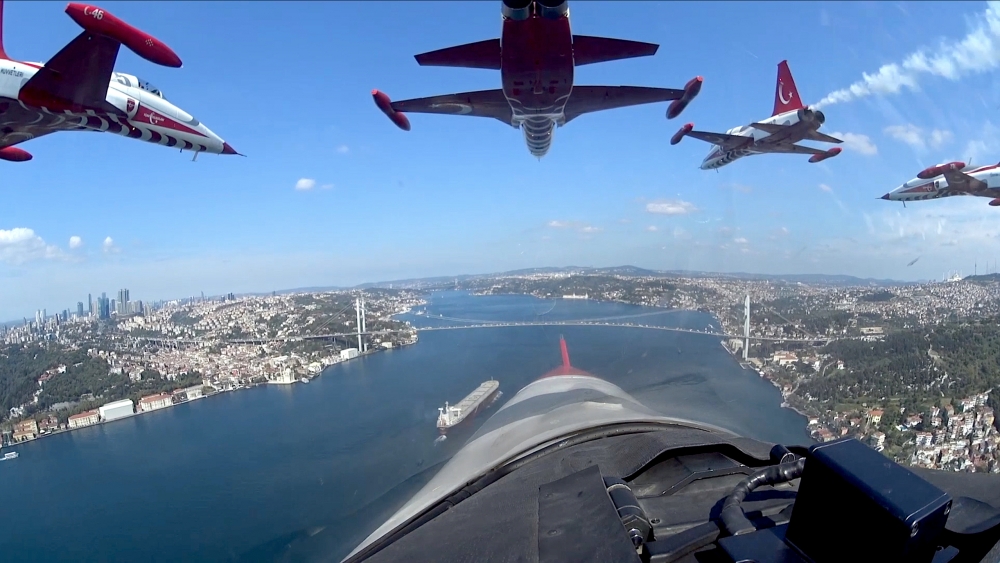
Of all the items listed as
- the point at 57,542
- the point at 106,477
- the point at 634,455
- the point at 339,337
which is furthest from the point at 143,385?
the point at 634,455

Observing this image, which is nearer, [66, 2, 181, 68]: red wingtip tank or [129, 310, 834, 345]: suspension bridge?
[66, 2, 181, 68]: red wingtip tank

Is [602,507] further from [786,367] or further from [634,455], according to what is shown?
[786,367]

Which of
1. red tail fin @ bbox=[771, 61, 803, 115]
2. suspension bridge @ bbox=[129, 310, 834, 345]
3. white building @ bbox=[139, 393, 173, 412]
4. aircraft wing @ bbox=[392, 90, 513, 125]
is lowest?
white building @ bbox=[139, 393, 173, 412]

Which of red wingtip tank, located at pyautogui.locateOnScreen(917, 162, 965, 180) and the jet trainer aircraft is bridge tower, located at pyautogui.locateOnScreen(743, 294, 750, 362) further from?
the jet trainer aircraft

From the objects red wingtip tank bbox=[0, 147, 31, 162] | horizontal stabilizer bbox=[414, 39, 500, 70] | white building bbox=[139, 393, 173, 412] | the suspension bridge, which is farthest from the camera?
the suspension bridge

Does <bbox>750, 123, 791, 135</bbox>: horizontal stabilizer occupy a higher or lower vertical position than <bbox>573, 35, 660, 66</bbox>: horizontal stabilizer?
higher

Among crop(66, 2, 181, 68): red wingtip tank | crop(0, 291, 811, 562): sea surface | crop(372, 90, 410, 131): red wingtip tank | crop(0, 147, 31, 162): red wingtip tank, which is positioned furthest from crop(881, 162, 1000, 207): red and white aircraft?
crop(0, 147, 31, 162): red wingtip tank
